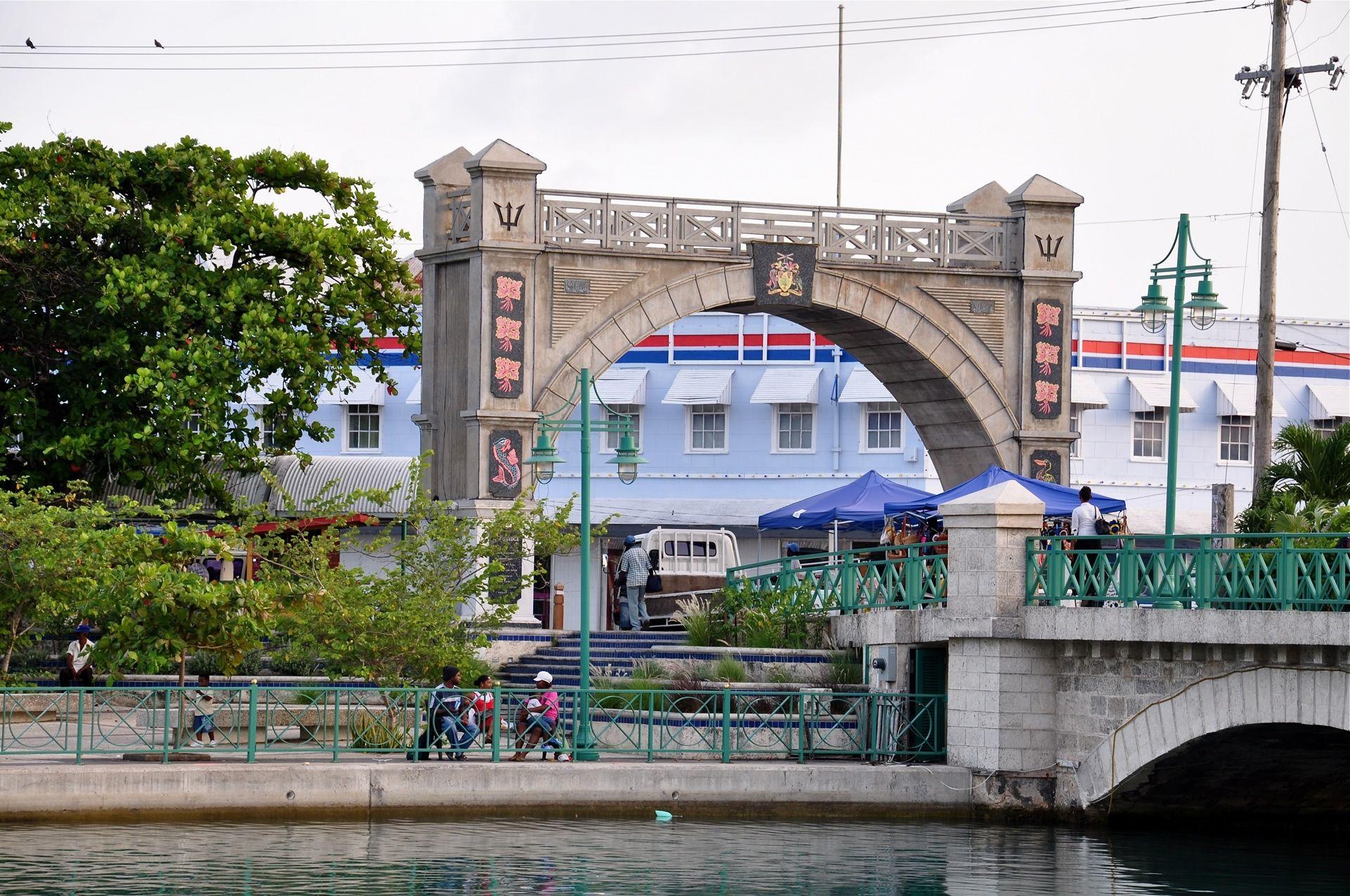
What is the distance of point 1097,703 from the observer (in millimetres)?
22312

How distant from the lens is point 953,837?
21.4m

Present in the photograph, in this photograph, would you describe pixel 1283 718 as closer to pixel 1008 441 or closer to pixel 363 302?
pixel 1008 441

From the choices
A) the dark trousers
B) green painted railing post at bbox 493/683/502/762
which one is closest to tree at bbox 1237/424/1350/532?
green painted railing post at bbox 493/683/502/762

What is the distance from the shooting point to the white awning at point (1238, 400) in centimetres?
4781

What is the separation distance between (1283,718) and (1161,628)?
1.53m

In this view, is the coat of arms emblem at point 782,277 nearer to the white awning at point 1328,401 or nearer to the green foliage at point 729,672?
the green foliage at point 729,672

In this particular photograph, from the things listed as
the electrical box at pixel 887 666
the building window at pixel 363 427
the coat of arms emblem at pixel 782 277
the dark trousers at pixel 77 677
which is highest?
the coat of arms emblem at pixel 782 277

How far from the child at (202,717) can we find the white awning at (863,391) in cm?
2428

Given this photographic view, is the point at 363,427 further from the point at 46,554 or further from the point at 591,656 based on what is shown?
the point at 46,554

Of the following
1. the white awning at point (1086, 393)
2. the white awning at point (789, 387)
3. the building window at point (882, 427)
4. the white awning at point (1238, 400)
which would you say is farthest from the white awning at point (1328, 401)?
the white awning at point (789, 387)

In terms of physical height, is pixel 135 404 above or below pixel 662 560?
above

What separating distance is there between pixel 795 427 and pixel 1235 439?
10525 millimetres

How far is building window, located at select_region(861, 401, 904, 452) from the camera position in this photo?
152ft

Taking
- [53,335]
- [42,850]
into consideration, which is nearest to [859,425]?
[53,335]
